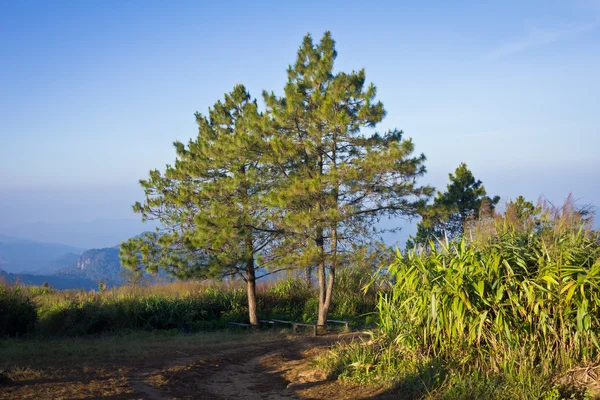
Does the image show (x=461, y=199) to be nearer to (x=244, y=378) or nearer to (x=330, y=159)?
(x=330, y=159)

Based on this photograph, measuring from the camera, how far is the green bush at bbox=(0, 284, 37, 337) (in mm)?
13453

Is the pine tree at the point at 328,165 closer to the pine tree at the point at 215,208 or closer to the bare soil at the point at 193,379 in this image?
the pine tree at the point at 215,208

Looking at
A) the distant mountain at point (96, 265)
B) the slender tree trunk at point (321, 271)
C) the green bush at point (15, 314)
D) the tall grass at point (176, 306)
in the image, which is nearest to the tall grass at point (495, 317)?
the slender tree trunk at point (321, 271)

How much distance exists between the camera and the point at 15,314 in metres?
13.7

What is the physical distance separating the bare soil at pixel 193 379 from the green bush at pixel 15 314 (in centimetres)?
548

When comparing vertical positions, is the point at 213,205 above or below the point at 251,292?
above

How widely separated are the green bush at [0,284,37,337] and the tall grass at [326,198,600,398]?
372 inches

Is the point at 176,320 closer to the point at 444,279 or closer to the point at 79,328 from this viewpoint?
the point at 79,328

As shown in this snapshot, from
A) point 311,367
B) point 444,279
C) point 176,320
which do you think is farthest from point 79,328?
point 444,279

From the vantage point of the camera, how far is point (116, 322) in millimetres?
15133

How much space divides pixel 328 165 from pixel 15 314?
9025 mm

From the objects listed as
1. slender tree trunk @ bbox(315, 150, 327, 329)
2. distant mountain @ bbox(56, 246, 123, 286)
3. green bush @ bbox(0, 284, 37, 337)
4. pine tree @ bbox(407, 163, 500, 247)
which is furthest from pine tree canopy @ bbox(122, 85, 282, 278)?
distant mountain @ bbox(56, 246, 123, 286)

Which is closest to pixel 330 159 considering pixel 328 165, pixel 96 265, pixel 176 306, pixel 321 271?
pixel 328 165

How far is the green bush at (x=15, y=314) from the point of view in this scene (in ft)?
44.1
